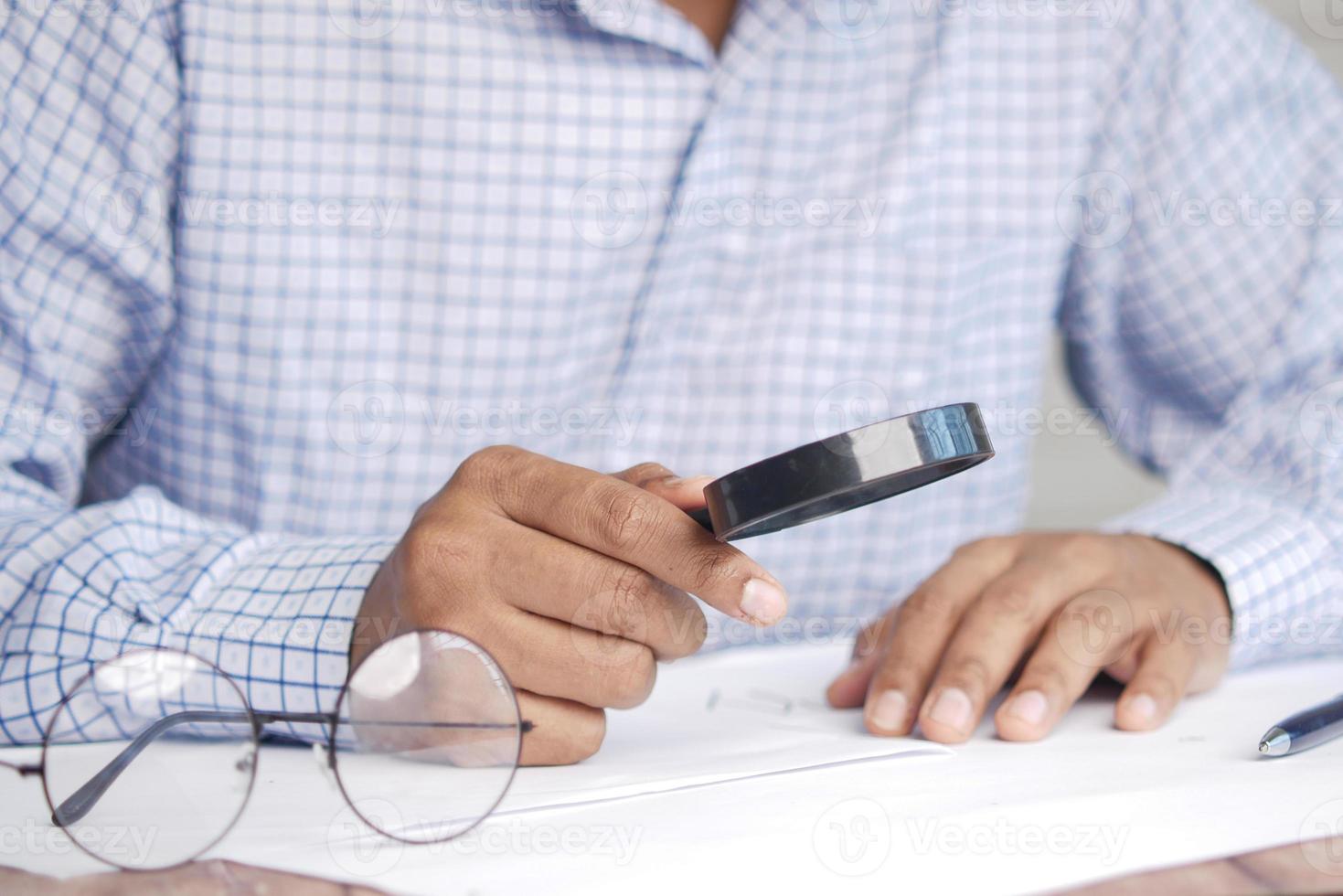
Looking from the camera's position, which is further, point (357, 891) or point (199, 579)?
point (199, 579)

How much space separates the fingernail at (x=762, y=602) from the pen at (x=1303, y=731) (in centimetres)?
33

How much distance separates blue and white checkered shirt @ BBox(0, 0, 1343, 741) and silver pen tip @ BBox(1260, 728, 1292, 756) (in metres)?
0.26

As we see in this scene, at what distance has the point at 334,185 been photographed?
106 centimetres

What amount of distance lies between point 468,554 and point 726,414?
1.82ft

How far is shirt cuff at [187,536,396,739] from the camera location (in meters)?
0.72

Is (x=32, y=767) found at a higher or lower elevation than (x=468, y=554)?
lower

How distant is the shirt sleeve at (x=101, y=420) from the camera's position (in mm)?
734

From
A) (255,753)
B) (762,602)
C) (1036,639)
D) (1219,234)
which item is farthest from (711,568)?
(1219,234)

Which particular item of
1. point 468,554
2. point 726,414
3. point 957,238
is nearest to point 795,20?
point 957,238

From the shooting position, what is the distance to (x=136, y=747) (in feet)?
1.85

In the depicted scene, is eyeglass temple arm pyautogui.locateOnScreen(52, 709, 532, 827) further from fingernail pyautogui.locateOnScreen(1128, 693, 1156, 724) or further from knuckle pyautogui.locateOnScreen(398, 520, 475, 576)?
fingernail pyautogui.locateOnScreen(1128, 693, 1156, 724)

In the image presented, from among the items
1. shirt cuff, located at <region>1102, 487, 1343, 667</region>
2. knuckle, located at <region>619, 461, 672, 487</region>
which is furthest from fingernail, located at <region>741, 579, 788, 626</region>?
shirt cuff, located at <region>1102, 487, 1343, 667</region>

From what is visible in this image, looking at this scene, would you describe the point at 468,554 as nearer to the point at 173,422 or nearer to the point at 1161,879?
the point at 1161,879

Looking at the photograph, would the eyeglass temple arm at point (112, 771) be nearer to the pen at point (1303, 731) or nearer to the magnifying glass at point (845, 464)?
the magnifying glass at point (845, 464)
